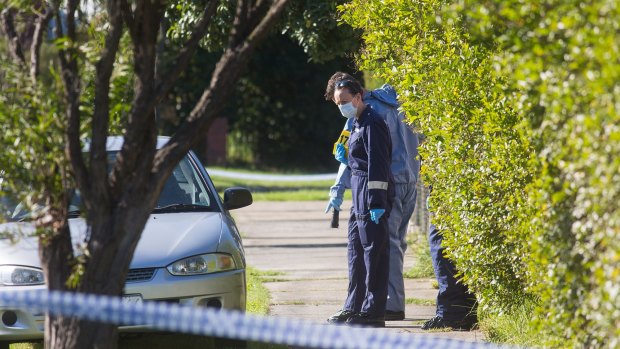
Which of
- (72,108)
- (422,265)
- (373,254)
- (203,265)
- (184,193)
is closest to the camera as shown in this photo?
(72,108)

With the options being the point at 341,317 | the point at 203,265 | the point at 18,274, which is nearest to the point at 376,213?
the point at 341,317

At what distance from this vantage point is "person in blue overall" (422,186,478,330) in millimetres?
7539

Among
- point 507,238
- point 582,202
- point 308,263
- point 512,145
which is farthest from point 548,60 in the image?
point 308,263

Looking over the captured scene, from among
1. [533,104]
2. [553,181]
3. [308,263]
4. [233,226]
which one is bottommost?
[308,263]

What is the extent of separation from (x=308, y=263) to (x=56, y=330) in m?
7.28

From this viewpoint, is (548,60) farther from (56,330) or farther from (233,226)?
(233,226)

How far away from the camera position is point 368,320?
757 cm

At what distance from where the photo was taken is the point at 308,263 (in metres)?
11.7

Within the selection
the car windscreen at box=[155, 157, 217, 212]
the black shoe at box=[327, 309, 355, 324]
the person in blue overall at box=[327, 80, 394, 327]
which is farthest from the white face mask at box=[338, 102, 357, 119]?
the black shoe at box=[327, 309, 355, 324]

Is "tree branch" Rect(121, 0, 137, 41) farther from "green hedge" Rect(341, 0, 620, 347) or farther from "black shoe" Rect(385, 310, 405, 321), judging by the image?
"black shoe" Rect(385, 310, 405, 321)

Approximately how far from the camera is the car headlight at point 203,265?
6.61 meters

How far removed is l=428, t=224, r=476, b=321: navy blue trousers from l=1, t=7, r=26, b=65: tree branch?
368 cm

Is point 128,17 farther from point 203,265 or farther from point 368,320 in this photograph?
point 368,320

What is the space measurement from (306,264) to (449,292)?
4121 millimetres
